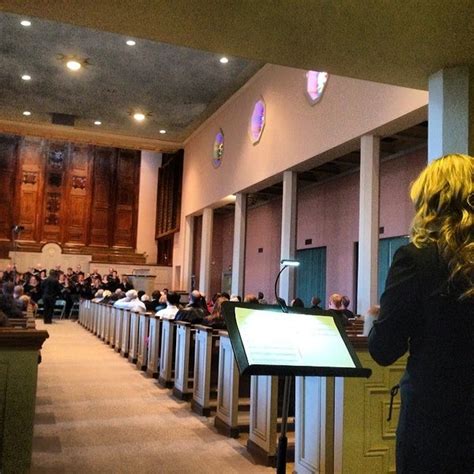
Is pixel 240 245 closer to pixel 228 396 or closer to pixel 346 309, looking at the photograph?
pixel 346 309

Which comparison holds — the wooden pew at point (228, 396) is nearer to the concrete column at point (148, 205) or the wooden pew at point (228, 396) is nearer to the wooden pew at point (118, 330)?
the wooden pew at point (118, 330)

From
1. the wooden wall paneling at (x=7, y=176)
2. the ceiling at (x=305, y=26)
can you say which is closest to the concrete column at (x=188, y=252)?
the wooden wall paneling at (x=7, y=176)

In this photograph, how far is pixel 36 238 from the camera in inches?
831

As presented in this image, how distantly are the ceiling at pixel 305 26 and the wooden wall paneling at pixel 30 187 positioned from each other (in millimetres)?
18210

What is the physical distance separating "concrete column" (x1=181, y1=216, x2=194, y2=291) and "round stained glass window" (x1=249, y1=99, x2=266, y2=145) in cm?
590

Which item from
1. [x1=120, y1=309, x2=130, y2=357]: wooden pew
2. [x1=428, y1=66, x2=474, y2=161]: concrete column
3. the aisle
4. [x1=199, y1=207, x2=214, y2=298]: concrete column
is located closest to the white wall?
[x1=199, y1=207, x2=214, y2=298]: concrete column

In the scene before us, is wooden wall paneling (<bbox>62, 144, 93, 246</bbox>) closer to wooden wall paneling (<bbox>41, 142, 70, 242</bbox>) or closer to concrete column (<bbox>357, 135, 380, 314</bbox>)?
wooden wall paneling (<bbox>41, 142, 70, 242</bbox>)

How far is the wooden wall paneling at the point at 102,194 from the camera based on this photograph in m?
22.0

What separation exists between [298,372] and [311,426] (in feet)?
6.75

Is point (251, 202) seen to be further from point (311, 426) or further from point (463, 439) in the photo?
point (463, 439)

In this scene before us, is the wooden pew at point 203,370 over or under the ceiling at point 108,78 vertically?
under

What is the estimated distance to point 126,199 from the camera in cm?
2245

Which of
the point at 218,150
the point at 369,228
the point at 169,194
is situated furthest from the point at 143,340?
the point at 169,194

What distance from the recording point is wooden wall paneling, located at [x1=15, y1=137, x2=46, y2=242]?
827 inches
